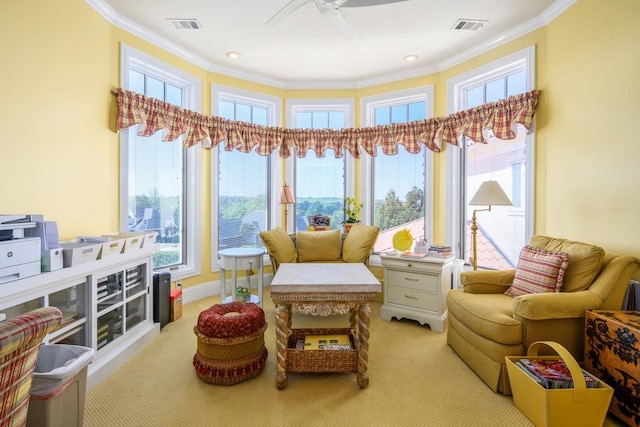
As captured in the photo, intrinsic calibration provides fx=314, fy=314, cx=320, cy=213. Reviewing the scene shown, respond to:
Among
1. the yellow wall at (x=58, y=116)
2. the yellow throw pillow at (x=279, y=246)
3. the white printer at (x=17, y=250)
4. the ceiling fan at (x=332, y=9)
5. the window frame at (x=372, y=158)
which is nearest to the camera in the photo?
the white printer at (x=17, y=250)

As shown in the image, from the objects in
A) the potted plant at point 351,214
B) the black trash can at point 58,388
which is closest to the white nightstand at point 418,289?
the potted plant at point 351,214

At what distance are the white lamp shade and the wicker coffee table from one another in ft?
4.47

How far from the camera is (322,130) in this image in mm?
4379

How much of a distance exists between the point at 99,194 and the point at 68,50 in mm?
1175

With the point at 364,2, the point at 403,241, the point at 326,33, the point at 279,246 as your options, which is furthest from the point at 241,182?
the point at 364,2

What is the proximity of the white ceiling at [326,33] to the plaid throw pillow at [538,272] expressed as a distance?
217 centimetres

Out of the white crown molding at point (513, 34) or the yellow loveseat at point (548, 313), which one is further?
the white crown molding at point (513, 34)

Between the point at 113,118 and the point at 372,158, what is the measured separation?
307 centimetres

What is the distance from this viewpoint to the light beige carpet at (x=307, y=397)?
177cm

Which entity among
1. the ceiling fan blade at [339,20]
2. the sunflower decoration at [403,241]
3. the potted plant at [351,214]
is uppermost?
the ceiling fan blade at [339,20]

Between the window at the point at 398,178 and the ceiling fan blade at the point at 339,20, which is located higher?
the ceiling fan blade at the point at 339,20

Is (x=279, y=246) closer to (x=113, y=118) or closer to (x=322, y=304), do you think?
(x=322, y=304)

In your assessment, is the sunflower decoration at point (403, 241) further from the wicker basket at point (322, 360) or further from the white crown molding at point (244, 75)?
the white crown molding at point (244, 75)

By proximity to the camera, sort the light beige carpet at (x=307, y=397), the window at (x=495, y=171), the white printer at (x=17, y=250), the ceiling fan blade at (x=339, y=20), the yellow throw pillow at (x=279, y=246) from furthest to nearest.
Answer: the yellow throw pillow at (x=279, y=246) < the window at (x=495, y=171) < the ceiling fan blade at (x=339, y=20) < the light beige carpet at (x=307, y=397) < the white printer at (x=17, y=250)
